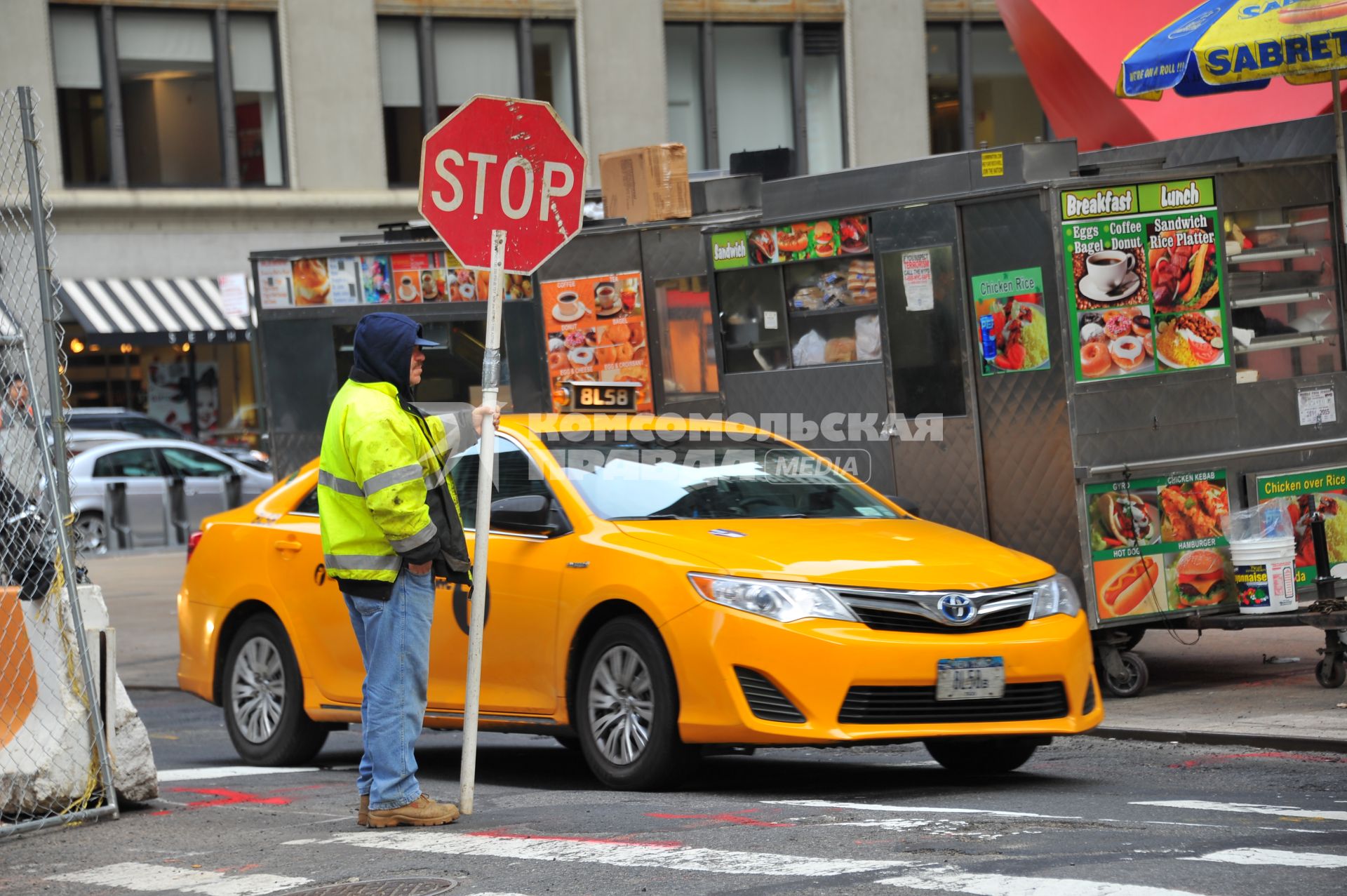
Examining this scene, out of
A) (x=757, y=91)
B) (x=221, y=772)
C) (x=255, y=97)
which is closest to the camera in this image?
(x=221, y=772)

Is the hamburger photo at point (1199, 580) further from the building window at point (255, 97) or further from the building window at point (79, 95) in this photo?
the building window at point (79, 95)

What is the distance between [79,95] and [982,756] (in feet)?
86.2

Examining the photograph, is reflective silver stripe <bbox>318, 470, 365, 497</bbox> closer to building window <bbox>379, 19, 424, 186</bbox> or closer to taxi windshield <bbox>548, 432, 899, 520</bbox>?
taxi windshield <bbox>548, 432, 899, 520</bbox>

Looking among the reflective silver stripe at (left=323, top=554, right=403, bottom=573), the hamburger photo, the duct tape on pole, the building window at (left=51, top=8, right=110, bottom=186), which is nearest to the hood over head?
the duct tape on pole

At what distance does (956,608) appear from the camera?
7.31m

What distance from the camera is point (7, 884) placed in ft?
20.6

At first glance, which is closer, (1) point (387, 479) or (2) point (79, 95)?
(1) point (387, 479)

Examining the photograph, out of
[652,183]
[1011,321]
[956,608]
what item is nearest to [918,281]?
[1011,321]

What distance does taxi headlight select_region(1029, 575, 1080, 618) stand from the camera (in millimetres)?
7602

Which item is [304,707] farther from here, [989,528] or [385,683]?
[989,528]

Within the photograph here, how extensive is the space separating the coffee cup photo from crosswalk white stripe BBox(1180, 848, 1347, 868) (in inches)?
187

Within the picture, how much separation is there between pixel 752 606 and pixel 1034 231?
372 centimetres

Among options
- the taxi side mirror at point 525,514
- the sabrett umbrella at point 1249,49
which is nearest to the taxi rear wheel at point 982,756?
the taxi side mirror at point 525,514

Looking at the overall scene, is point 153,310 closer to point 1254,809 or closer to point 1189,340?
point 1189,340
